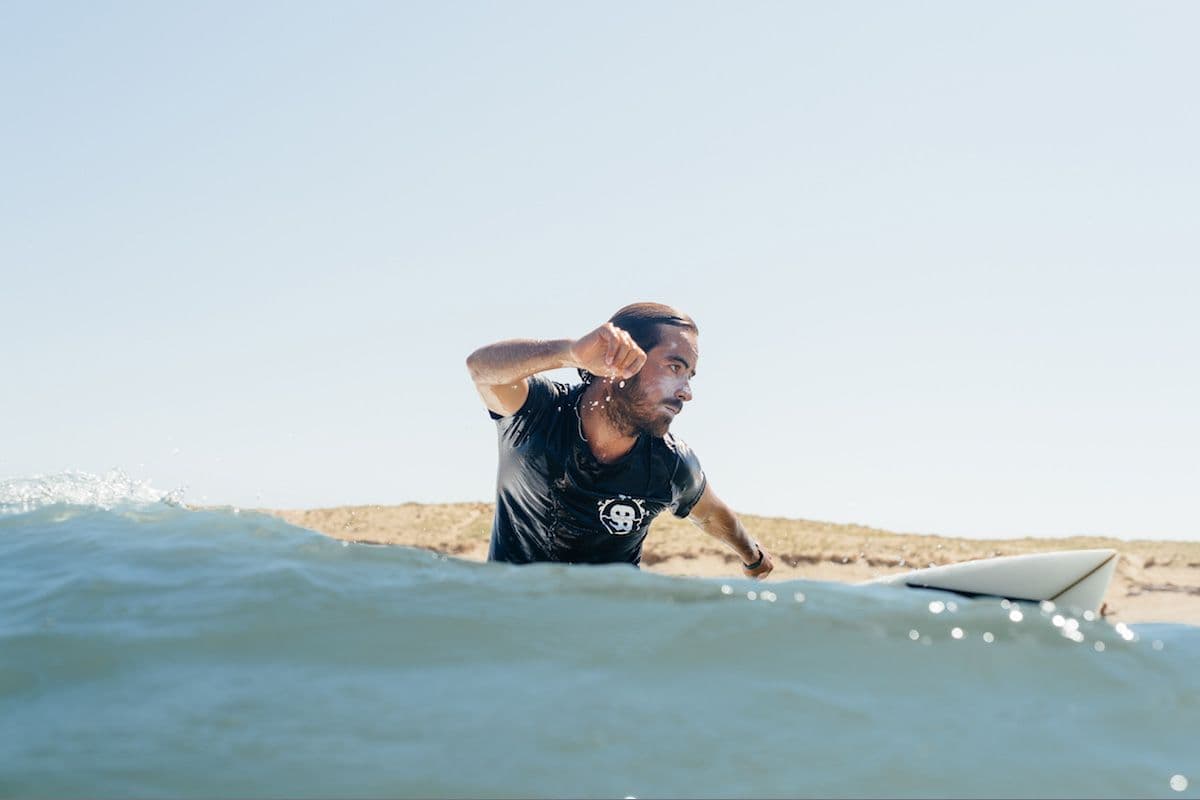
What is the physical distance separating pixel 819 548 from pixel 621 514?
37.9 feet

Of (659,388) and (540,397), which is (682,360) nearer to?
(659,388)

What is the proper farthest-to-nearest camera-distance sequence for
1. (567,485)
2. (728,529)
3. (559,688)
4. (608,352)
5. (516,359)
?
(728,529), (567,485), (516,359), (608,352), (559,688)

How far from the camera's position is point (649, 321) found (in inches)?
225

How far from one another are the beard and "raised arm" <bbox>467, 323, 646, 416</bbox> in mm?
499

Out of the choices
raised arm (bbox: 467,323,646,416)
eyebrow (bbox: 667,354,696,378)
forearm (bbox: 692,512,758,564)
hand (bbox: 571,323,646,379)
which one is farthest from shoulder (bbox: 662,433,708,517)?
hand (bbox: 571,323,646,379)

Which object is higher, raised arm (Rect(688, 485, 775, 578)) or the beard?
the beard

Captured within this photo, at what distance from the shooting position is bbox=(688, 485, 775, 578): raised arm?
6520 mm

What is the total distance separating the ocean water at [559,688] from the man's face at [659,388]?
1.07m

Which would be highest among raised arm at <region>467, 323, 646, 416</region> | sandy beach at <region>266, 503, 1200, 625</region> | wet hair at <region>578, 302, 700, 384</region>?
wet hair at <region>578, 302, 700, 384</region>

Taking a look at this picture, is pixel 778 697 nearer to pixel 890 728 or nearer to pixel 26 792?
pixel 890 728

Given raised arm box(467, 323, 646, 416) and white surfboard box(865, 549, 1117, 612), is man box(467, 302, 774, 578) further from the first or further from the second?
white surfboard box(865, 549, 1117, 612)

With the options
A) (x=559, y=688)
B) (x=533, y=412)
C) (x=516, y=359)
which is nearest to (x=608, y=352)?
(x=516, y=359)

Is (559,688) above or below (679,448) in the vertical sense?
below

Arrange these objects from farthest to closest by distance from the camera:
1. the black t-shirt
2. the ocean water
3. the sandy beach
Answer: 1. the sandy beach
2. the black t-shirt
3. the ocean water
